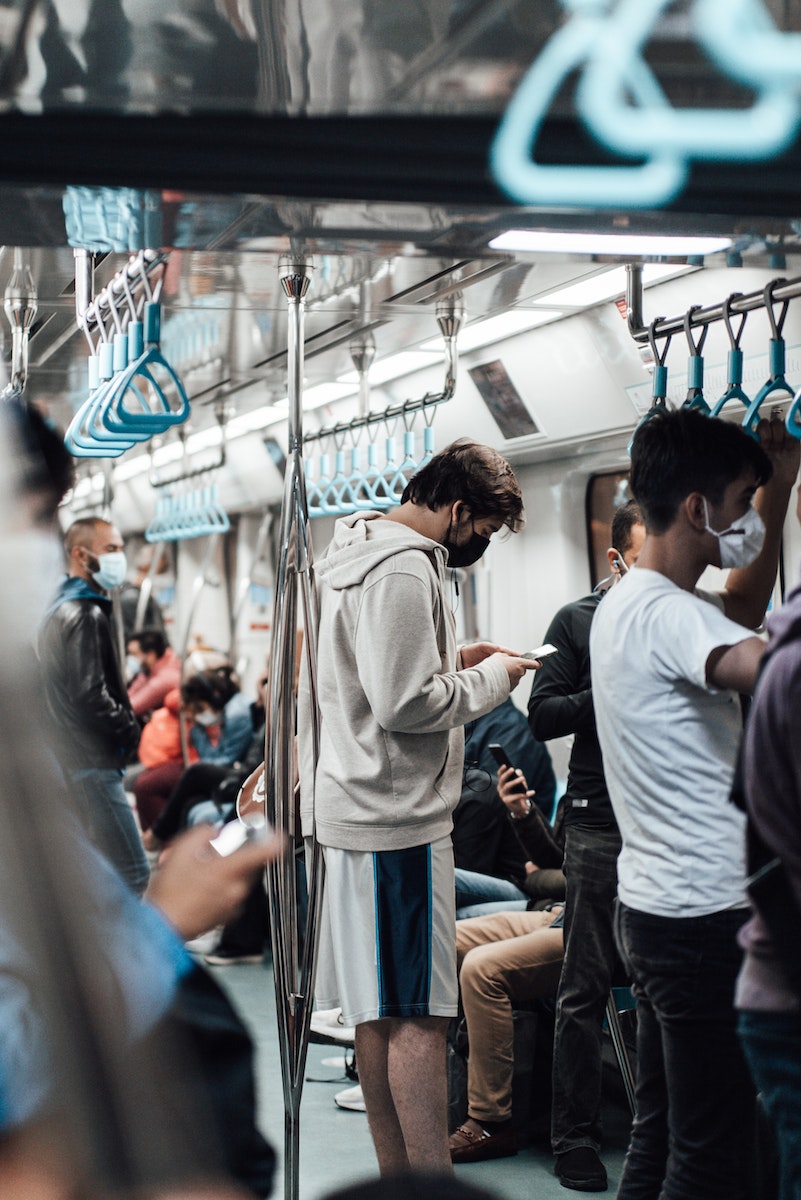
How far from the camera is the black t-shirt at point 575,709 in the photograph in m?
3.72

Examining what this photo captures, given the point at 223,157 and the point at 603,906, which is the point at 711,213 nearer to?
the point at 223,157

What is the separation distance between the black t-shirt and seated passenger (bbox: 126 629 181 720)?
616cm

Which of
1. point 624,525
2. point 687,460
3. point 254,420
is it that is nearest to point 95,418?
point 624,525

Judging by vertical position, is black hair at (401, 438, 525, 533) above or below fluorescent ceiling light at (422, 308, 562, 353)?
below

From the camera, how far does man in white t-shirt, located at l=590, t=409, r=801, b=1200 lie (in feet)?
7.34

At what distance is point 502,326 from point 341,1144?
130 inches

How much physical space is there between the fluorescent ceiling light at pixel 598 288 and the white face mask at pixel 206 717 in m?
4.78

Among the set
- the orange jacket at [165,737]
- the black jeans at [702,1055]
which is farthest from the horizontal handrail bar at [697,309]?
the orange jacket at [165,737]

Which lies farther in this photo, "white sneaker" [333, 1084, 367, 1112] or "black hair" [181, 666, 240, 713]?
"black hair" [181, 666, 240, 713]

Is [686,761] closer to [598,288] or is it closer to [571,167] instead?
[571,167]

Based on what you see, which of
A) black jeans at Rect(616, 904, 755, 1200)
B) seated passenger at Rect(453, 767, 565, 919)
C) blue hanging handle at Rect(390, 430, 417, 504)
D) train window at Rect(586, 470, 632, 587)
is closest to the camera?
black jeans at Rect(616, 904, 755, 1200)

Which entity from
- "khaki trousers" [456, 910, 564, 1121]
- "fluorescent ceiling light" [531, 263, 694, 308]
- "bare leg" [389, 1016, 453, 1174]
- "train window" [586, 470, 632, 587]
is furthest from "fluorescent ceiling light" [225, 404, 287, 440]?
"bare leg" [389, 1016, 453, 1174]

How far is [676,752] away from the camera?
7.51ft

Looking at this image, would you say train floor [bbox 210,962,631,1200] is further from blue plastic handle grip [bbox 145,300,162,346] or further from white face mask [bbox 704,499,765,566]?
white face mask [bbox 704,499,765,566]
